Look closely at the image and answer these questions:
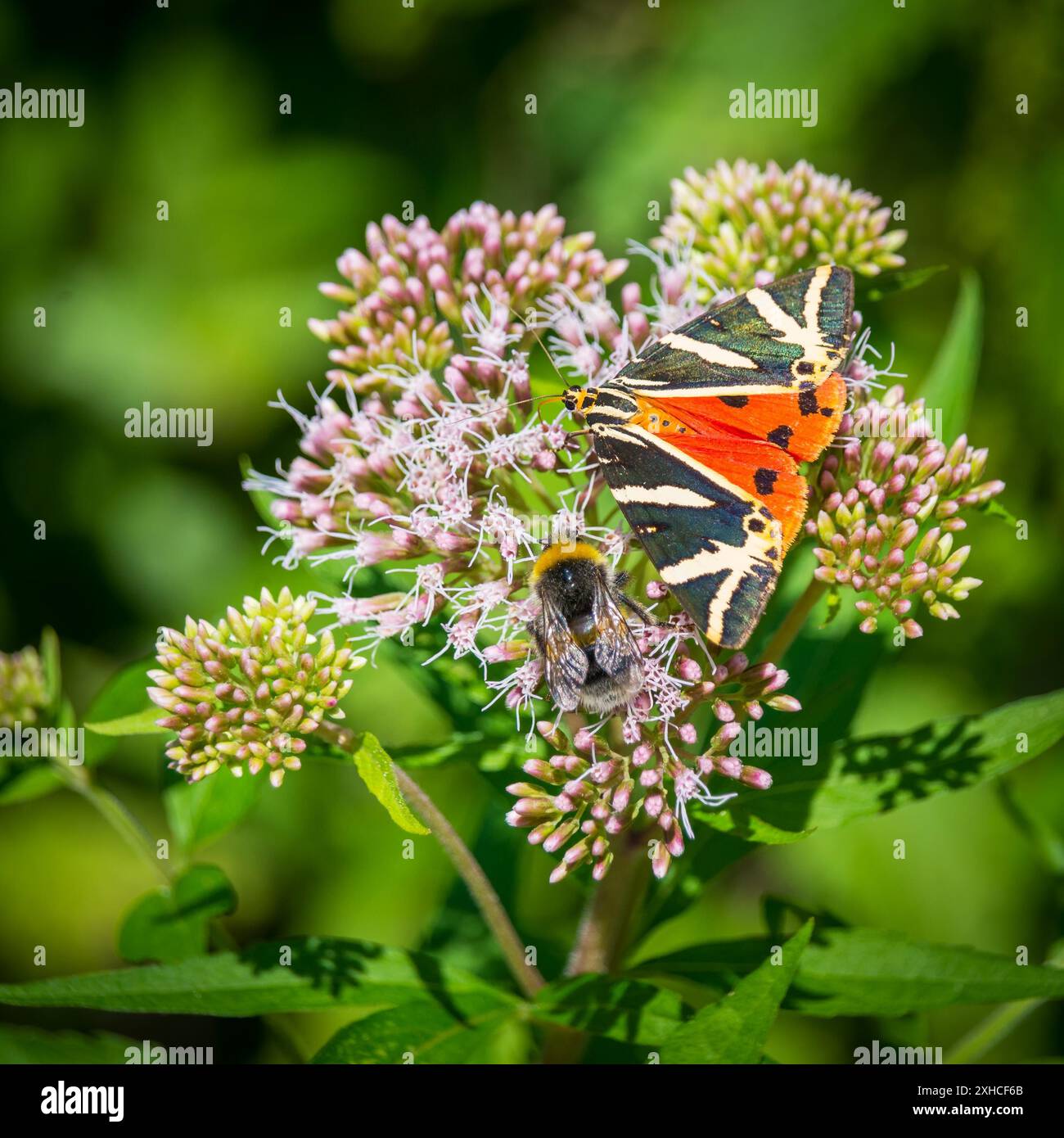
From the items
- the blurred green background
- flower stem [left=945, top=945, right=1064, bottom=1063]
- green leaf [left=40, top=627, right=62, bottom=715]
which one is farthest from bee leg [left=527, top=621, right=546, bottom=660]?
the blurred green background

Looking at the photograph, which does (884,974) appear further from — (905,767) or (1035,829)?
(1035,829)

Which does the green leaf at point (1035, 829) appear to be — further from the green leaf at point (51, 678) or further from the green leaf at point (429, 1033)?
the green leaf at point (51, 678)

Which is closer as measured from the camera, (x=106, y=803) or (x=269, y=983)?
(x=269, y=983)

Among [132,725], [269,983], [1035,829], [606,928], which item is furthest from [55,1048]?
[1035,829]

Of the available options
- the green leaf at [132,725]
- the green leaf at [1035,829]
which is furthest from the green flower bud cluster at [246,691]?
the green leaf at [1035,829]
